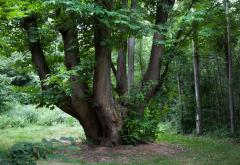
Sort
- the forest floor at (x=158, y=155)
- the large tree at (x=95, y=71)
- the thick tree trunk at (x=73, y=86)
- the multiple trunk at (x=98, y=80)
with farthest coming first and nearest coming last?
the thick tree trunk at (x=73, y=86) < the multiple trunk at (x=98, y=80) < the large tree at (x=95, y=71) < the forest floor at (x=158, y=155)

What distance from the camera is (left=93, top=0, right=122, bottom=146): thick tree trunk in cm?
1100

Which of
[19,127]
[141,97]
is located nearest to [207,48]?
[141,97]

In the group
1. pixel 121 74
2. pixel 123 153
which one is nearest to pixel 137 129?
pixel 123 153

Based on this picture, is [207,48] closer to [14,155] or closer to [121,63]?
[121,63]

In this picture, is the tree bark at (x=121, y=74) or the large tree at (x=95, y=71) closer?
the large tree at (x=95, y=71)

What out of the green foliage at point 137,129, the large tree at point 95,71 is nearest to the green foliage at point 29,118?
the large tree at point 95,71

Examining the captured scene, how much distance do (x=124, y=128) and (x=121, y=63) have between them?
7.42ft

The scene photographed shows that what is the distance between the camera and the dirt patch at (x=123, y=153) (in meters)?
10.0

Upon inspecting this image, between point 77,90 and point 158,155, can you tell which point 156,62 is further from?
point 158,155

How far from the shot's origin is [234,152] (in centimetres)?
1073

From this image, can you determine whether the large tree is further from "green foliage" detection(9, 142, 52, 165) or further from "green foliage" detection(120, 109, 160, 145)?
"green foliage" detection(9, 142, 52, 165)

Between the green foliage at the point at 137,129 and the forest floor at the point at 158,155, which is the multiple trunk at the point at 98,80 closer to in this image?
the green foliage at the point at 137,129

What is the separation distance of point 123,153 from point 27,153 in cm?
765

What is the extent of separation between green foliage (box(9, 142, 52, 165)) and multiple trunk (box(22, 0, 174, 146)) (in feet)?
23.7
